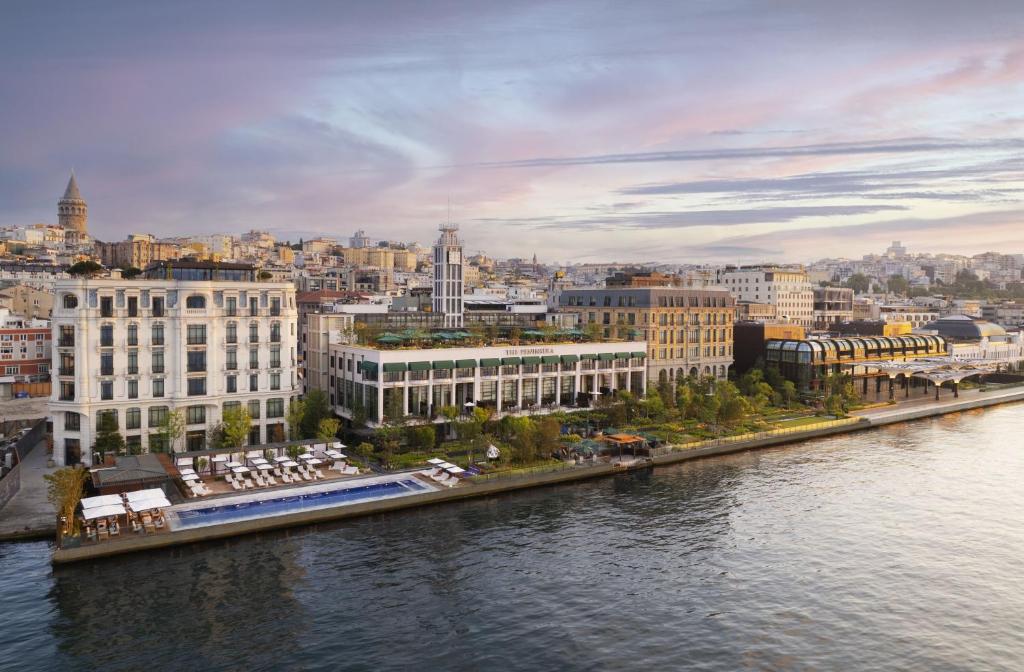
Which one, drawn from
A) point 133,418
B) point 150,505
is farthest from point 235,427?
point 150,505

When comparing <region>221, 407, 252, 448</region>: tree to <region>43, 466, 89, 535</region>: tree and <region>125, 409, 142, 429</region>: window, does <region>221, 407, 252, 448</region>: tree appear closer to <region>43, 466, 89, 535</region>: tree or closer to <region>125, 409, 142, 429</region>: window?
<region>125, 409, 142, 429</region>: window

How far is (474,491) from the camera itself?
56.7 meters

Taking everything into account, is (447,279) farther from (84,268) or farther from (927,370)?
(927,370)

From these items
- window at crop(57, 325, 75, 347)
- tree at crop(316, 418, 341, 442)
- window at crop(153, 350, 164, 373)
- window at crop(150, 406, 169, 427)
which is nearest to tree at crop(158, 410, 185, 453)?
window at crop(150, 406, 169, 427)

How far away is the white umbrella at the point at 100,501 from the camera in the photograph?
45406 millimetres

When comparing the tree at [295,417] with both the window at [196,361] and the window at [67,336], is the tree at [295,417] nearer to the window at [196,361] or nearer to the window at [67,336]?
the window at [196,361]

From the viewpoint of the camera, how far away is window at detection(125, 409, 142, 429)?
202 ft

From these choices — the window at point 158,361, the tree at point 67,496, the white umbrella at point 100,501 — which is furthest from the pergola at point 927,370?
the tree at point 67,496

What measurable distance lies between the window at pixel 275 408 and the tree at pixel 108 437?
11979mm

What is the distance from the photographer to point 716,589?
4069 centimetres

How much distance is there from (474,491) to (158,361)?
29.3 m

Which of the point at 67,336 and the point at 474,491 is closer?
the point at 474,491

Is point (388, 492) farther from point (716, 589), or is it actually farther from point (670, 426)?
point (670, 426)

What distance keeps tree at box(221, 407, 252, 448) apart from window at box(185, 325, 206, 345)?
21.3 feet
